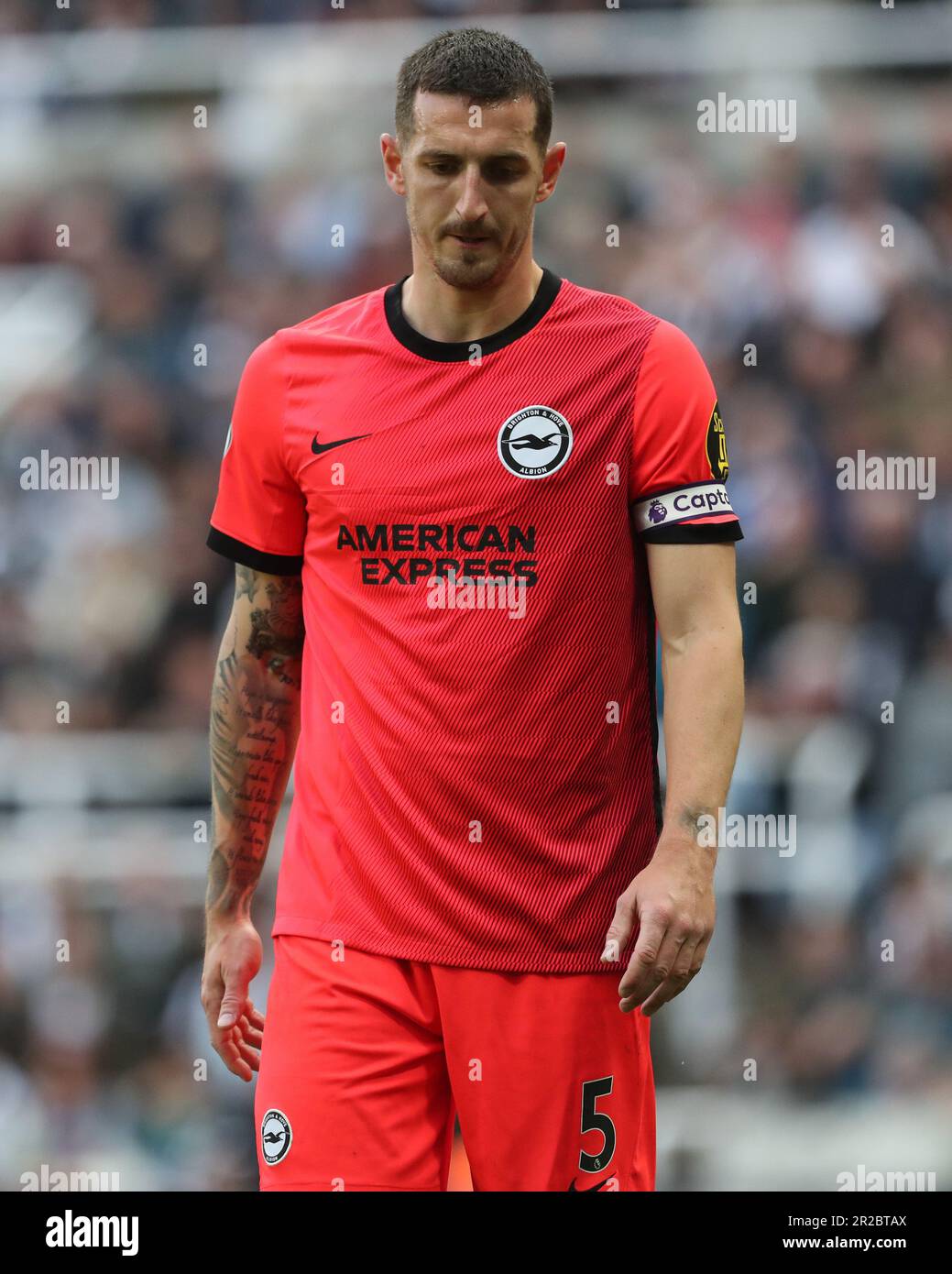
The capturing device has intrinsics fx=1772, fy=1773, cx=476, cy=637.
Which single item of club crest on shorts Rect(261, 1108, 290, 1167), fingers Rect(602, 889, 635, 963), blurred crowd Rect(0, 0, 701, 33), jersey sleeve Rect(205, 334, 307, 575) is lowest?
club crest on shorts Rect(261, 1108, 290, 1167)

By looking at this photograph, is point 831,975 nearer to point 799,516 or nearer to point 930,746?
point 930,746

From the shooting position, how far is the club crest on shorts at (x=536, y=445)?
2881 millimetres

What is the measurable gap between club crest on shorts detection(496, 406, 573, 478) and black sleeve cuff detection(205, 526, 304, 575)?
0.47 m

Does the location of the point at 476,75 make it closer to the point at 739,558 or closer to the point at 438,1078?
the point at 438,1078

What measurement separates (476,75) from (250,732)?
122 cm

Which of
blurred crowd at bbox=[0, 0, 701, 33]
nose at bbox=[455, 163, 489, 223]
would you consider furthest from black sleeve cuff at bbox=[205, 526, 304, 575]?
blurred crowd at bbox=[0, 0, 701, 33]

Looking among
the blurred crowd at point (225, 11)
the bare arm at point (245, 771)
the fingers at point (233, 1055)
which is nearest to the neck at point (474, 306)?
the bare arm at point (245, 771)

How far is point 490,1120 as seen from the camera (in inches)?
112

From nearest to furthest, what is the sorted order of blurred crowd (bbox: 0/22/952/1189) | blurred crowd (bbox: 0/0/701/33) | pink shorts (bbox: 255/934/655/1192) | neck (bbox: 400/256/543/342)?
pink shorts (bbox: 255/934/655/1192) → neck (bbox: 400/256/543/342) → blurred crowd (bbox: 0/22/952/1189) → blurred crowd (bbox: 0/0/701/33)

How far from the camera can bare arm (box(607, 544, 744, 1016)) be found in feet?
8.80

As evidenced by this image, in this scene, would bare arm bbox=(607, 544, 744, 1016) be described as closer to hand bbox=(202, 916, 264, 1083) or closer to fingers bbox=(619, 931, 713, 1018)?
fingers bbox=(619, 931, 713, 1018)

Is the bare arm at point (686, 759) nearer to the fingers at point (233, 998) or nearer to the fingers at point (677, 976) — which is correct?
the fingers at point (677, 976)

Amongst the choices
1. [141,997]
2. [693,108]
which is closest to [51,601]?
[141,997]

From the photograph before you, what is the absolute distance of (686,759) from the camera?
2.80 metres
